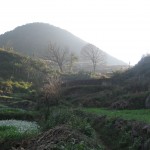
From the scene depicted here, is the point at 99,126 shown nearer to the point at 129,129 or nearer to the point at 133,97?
the point at 129,129

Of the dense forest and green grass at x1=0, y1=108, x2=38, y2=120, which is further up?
the dense forest

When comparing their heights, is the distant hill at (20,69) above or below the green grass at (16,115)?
above

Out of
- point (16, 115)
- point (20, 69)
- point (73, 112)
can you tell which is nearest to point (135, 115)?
point (73, 112)

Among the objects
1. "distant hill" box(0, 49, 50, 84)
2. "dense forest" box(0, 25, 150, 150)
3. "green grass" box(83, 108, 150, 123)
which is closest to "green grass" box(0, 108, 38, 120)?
"dense forest" box(0, 25, 150, 150)

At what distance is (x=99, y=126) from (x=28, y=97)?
3737cm

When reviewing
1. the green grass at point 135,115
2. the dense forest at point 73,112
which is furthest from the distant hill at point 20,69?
the green grass at point 135,115

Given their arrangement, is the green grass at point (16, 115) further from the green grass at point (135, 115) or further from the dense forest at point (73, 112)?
the green grass at point (135, 115)

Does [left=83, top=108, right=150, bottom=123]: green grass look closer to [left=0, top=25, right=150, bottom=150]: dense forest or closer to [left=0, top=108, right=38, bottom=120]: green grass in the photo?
[left=0, top=25, right=150, bottom=150]: dense forest

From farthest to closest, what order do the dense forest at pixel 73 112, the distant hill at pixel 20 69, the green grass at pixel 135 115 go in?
the distant hill at pixel 20 69 → the green grass at pixel 135 115 → the dense forest at pixel 73 112

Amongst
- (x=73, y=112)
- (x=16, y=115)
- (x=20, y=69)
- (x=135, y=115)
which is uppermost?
(x=135, y=115)

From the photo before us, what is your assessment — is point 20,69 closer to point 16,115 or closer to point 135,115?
point 16,115

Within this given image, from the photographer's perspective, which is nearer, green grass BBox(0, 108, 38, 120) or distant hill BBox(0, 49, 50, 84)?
green grass BBox(0, 108, 38, 120)

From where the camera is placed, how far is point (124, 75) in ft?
229

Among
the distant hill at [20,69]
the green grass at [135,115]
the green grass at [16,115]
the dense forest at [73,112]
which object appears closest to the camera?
the dense forest at [73,112]
